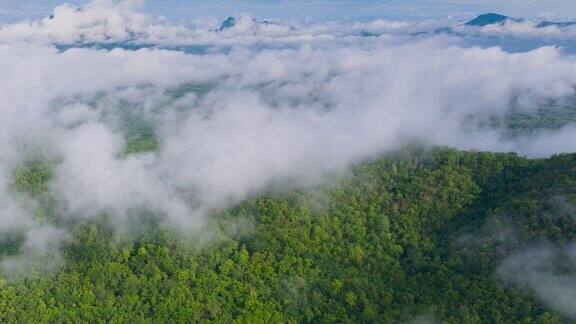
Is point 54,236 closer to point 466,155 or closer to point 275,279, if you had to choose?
point 275,279

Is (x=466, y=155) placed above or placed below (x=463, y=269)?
above

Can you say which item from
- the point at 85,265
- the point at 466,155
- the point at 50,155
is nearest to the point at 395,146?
the point at 466,155

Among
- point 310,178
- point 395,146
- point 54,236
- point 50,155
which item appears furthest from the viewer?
point 50,155

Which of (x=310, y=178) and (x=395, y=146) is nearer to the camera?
(x=310, y=178)

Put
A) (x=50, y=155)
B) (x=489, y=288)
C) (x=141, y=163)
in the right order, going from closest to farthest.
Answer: (x=489, y=288) < (x=141, y=163) < (x=50, y=155)

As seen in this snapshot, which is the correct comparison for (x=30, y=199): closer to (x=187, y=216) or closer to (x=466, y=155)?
(x=187, y=216)

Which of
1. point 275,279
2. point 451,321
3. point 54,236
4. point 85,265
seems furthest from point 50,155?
Result: point 451,321
